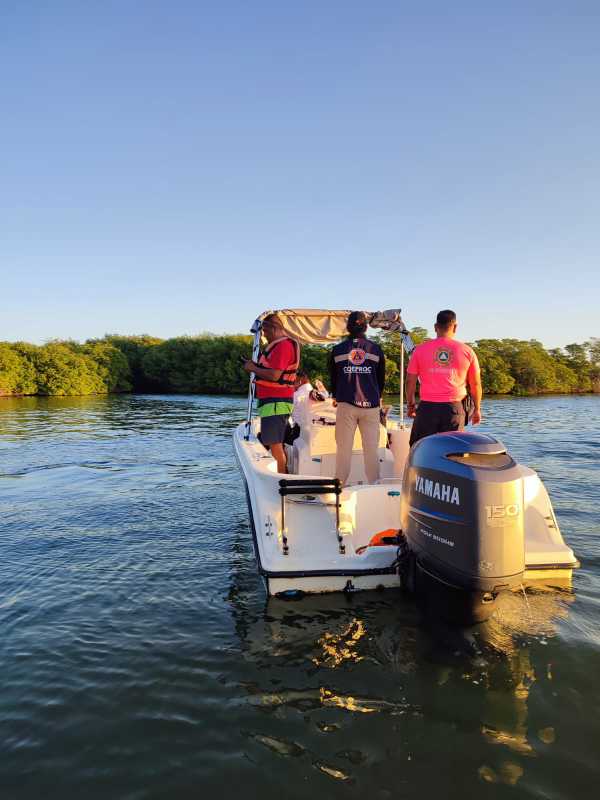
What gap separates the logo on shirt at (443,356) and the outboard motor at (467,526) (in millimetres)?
1293

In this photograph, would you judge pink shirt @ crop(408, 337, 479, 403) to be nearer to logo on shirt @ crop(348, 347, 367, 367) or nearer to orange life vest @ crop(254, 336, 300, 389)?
logo on shirt @ crop(348, 347, 367, 367)

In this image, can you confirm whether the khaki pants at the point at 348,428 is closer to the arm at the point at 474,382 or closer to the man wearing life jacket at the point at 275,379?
the man wearing life jacket at the point at 275,379

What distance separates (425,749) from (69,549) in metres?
4.32

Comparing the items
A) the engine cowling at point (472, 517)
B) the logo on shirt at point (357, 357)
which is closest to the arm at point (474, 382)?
the logo on shirt at point (357, 357)

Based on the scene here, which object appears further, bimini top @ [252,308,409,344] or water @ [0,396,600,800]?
bimini top @ [252,308,409,344]

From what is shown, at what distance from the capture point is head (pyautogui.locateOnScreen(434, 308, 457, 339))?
480 centimetres

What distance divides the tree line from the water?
42.7m

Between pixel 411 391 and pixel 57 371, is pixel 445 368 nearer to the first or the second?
pixel 411 391

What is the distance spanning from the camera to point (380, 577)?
3.96 m

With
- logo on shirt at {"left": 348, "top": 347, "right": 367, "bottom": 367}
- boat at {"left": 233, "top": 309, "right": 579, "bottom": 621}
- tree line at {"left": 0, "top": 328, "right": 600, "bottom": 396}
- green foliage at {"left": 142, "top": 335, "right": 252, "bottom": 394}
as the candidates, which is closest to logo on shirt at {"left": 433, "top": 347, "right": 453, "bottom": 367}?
logo on shirt at {"left": 348, "top": 347, "right": 367, "bottom": 367}

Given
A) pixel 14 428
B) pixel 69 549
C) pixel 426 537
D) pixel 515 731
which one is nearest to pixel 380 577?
pixel 426 537

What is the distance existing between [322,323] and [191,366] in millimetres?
52819

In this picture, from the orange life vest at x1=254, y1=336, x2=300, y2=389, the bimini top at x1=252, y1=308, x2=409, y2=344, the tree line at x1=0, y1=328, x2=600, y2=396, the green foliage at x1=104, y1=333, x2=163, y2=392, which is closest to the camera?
the orange life vest at x1=254, y1=336, x2=300, y2=389

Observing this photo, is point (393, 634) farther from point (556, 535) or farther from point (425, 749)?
point (556, 535)
